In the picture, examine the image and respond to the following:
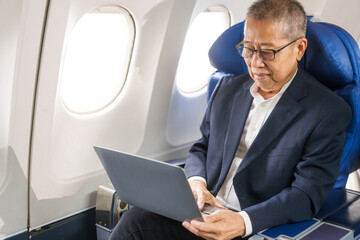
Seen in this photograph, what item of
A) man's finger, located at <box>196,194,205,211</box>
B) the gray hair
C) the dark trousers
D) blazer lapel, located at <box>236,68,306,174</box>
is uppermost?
the gray hair

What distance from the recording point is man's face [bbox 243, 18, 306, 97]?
2.08m

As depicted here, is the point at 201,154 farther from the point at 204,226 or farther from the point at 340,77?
the point at 340,77

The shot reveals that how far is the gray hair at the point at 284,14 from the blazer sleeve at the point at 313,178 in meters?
0.37

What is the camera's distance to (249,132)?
2.34m

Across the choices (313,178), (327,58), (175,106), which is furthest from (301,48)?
(175,106)

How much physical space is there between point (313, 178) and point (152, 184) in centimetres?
67

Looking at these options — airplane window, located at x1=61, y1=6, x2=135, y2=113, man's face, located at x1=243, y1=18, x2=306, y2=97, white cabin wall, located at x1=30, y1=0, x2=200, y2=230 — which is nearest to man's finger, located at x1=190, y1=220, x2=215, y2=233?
man's face, located at x1=243, y1=18, x2=306, y2=97

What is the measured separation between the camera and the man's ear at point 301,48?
214 cm

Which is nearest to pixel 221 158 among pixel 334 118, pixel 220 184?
pixel 220 184

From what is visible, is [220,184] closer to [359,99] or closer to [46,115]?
[359,99]

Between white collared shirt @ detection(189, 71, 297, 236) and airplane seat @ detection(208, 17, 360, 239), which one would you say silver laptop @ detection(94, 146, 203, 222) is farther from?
airplane seat @ detection(208, 17, 360, 239)

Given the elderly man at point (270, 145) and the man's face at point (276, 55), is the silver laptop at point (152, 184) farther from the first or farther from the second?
the man's face at point (276, 55)

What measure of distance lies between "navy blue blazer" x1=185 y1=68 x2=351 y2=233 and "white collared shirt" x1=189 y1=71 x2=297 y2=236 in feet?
0.12

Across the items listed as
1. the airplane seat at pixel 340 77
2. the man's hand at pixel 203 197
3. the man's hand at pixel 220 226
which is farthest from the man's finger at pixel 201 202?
the airplane seat at pixel 340 77
